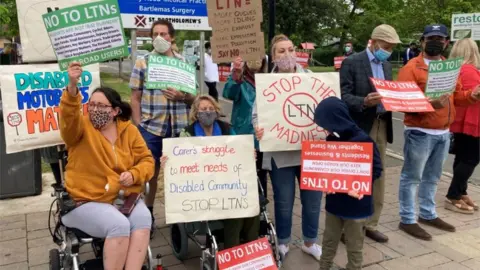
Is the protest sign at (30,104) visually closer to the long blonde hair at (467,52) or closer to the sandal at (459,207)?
the long blonde hair at (467,52)

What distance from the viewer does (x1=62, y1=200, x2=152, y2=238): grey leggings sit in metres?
2.94

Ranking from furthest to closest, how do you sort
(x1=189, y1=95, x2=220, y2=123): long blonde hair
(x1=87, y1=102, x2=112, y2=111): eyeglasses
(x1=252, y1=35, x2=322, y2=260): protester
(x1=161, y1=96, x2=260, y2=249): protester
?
(x1=252, y1=35, x2=322, y2=260): protester
(x1=189, y1=95, x2=220, y2=123): long blonde hair
(x1=161, y1=96, x2=260, y2=249): protester
(x1=87, y1=102, x2=112, y2=111): eyeglasses

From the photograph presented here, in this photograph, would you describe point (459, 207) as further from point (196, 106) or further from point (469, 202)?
point (196, 106)

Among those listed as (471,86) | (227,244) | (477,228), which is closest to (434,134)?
(471,86)

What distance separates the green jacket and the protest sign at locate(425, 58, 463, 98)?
1.59m

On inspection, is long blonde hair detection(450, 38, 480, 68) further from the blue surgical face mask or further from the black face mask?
the blue surgical face mask

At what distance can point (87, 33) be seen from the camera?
3182 mm

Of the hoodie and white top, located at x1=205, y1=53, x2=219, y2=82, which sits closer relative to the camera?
the hoodie

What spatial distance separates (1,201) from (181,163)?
10.7ft

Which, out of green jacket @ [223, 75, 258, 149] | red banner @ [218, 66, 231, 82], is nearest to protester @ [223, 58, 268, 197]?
green jacket @ [223, 75, 258, 149]

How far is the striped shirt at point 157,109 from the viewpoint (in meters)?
3.83

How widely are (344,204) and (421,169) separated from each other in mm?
1507

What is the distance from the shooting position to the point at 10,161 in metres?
5.35

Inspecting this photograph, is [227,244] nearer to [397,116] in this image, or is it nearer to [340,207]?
[340,207]
